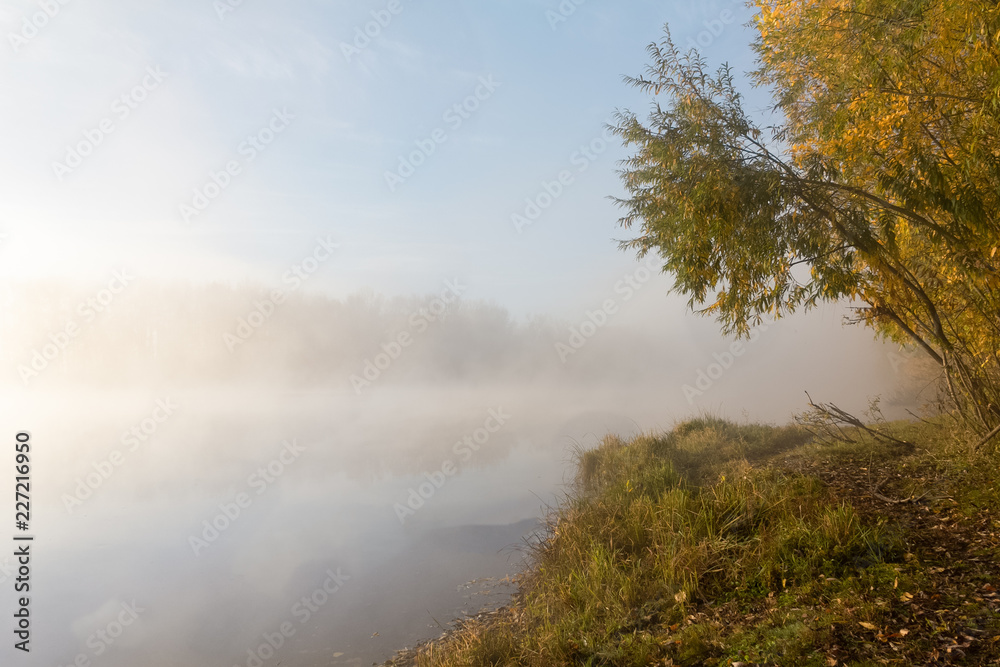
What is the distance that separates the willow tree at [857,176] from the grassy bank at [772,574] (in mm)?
2657

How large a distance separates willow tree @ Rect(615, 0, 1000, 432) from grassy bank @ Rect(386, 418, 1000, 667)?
2.66 metres

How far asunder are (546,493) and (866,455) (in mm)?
6917

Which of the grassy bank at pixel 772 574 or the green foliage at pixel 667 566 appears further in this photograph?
the green foliage at pixel 667 566

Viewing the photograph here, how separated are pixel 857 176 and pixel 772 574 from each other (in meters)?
6.21

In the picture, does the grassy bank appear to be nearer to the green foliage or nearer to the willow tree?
the green foliage

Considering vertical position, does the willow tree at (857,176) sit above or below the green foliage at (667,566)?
above

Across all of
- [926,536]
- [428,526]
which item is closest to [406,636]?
[428,526]

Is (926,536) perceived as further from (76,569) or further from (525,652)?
(76,569)

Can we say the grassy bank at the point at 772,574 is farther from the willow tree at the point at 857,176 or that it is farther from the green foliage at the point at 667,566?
the willow tree at the point at 857,176

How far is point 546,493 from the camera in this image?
13617 mm

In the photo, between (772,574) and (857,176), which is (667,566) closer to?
(772,574)

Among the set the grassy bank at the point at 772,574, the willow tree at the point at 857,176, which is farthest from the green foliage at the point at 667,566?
the willow tree at the point at 857,176

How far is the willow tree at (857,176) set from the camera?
262 inches

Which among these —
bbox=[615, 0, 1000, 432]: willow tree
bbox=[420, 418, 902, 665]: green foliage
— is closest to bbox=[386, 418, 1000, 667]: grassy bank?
bbox=[420, 418, 902, 665]: green foliage
